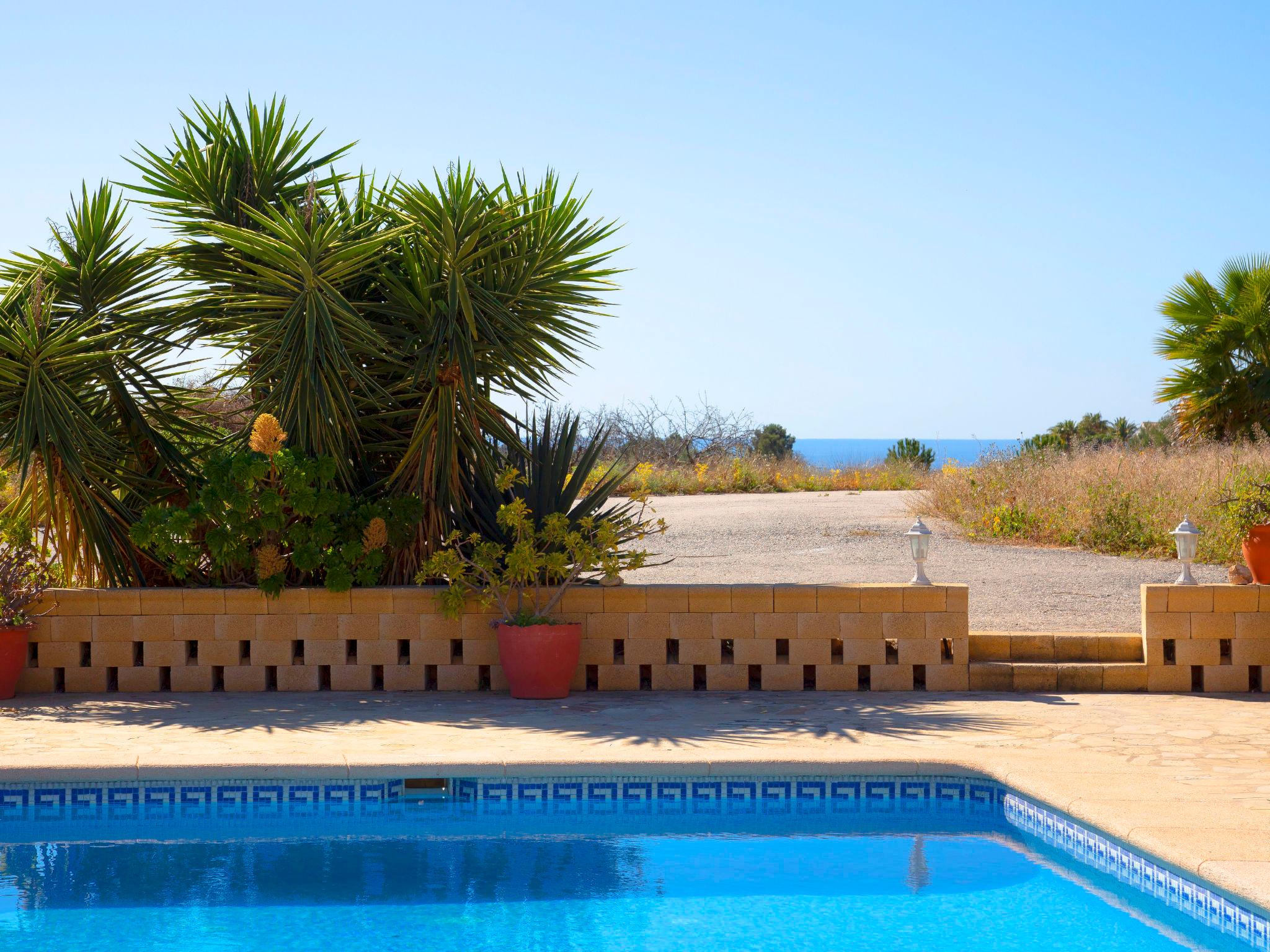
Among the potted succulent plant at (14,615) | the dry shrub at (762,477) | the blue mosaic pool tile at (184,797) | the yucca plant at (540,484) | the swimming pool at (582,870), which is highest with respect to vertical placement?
the dry shrub at (762,477)

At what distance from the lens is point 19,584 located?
6816mm

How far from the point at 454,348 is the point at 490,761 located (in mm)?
2957

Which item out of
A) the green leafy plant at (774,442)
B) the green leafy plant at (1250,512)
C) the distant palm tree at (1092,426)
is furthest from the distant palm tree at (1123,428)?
the green leafy plant at (1250,512)

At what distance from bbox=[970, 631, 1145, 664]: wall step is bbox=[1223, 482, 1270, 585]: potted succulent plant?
→ 2.75ft

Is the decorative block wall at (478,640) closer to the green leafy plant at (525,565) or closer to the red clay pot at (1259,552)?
the green leafy plant at (525,565)

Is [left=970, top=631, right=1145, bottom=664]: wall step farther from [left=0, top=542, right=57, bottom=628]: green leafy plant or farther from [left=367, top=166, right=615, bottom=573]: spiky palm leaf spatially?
[left=0, top=542, right=57, bottom=628]: green leafy plant

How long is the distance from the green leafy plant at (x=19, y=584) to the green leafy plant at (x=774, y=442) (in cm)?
2311

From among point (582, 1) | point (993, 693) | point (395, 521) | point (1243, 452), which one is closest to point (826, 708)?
point (993, 693)

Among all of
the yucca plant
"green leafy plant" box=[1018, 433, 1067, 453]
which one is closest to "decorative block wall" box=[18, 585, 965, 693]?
the yucca plant

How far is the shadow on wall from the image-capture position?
586 cm

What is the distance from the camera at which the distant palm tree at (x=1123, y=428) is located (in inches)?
1132

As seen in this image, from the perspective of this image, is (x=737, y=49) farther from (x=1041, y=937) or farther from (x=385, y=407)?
(x=1041, y=937)

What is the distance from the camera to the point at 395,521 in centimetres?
715

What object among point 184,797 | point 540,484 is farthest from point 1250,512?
point 184,797
